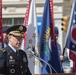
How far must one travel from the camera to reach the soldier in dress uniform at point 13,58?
13.2ft

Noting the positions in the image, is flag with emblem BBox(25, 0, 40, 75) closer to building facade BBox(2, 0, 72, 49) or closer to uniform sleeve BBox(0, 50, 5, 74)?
uniform sleeve BBox(0, 50, 5, 74)

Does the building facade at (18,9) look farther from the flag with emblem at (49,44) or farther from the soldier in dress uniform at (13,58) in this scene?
the soldier in dress uniform at (13,58)

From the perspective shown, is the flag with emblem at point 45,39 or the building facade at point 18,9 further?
the building facade at point 18,9

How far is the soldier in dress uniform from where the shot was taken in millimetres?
4016

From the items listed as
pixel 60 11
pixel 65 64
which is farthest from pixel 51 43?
pixel 60 11

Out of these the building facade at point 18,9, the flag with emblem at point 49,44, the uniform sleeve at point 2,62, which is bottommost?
the building facade at point 18,9

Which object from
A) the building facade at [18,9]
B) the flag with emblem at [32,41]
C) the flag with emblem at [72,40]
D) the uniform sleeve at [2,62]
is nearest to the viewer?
the uniform sleeve at [2,62]

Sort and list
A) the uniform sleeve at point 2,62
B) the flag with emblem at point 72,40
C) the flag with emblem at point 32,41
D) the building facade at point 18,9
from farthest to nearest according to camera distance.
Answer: the building facade at point 18,9 < the flag with emblem at point 72,40 < the flag with emblem at point 32,41 < the uniform sleeve at point 2,62

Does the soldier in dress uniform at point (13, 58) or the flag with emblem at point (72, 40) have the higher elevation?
the soldier in dress uniform at point (13, 58)

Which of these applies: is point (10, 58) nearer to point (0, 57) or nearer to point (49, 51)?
point (0, 57)

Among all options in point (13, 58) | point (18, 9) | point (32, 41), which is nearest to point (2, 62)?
point (13, 58)

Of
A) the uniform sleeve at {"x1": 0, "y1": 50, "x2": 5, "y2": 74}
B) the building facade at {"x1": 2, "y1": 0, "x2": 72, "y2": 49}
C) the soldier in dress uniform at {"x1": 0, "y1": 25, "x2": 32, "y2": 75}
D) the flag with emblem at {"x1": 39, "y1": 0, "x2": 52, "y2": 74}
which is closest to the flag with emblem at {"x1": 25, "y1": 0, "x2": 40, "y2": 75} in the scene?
the flag with emblem at {"x1": 39, "y1": 0, "x2": 52, "y2": 74}

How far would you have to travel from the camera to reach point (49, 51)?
23.0 ft

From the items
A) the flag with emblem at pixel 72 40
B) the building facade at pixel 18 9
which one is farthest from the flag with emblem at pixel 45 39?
the building facade at pixel 18 9
